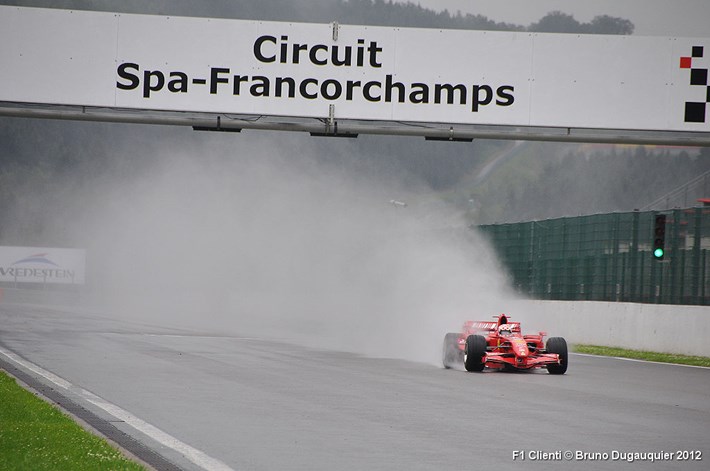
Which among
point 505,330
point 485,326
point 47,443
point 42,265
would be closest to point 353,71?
point 485,326

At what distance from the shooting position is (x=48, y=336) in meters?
23.0

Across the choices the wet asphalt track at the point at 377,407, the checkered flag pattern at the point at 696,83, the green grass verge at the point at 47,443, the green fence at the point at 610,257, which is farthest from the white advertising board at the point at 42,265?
the green grass verge at the point at 47,443

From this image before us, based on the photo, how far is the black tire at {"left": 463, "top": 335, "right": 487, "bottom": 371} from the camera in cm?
1647

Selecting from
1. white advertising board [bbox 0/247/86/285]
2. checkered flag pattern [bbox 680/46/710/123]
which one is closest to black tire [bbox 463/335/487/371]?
checkered flag pattern [bbox 680/46/710/123]

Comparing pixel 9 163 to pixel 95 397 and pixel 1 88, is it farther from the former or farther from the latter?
pixel 95 397

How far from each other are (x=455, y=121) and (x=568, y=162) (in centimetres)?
4541

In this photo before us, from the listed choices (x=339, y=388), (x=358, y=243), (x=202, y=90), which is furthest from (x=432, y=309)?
(x=358, y=243)

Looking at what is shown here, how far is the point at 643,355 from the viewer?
22.2 m

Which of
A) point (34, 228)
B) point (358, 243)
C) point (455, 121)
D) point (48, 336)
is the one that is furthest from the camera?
point (34, 228)

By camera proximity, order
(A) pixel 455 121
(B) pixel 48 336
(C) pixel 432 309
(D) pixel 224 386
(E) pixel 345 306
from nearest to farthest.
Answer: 1. (D) pixel 224 386
2. (A) pixel 455 121
3. (B) pixel 48 336
4. (C) pixel 432 309
5. (E) pixel 345 306

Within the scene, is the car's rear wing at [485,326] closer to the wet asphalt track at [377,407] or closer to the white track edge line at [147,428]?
the wet asphalt track at [377,407]

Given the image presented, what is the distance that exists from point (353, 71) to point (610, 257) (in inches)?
413

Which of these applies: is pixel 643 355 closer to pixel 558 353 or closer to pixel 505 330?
pixel 558 353

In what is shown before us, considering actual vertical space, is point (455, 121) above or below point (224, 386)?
above
